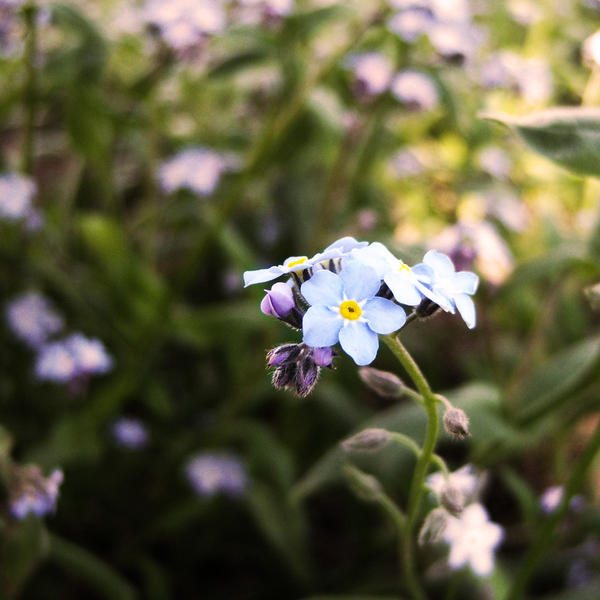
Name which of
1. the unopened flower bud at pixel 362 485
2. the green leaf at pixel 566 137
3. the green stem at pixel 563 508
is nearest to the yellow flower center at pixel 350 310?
the unopened flower bud at pixel 362 485

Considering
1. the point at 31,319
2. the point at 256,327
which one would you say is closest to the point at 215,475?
the point at 256,327

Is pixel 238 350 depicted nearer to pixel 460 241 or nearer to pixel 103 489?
pixel 103 489

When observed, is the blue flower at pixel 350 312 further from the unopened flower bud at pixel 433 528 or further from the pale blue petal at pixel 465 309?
the unopened flower bud at pixel 433 528

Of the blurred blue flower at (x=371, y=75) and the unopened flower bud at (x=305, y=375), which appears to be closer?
the unopened flower bud at (x=305, y=375)

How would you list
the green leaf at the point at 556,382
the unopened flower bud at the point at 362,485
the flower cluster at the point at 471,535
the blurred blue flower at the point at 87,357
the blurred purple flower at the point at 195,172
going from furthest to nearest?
1. the blurred purple flower at the point at 195,172
2. the blurred blue flower at the point at 87,357
3. the green leaf at the point at 556,382
4. the flower cluster at the point at 471,535
5. the unopened flower bud at the point at 362,485

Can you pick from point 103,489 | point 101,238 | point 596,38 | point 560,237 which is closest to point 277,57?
point 101,238

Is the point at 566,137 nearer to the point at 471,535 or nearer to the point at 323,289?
the point at 323,289
